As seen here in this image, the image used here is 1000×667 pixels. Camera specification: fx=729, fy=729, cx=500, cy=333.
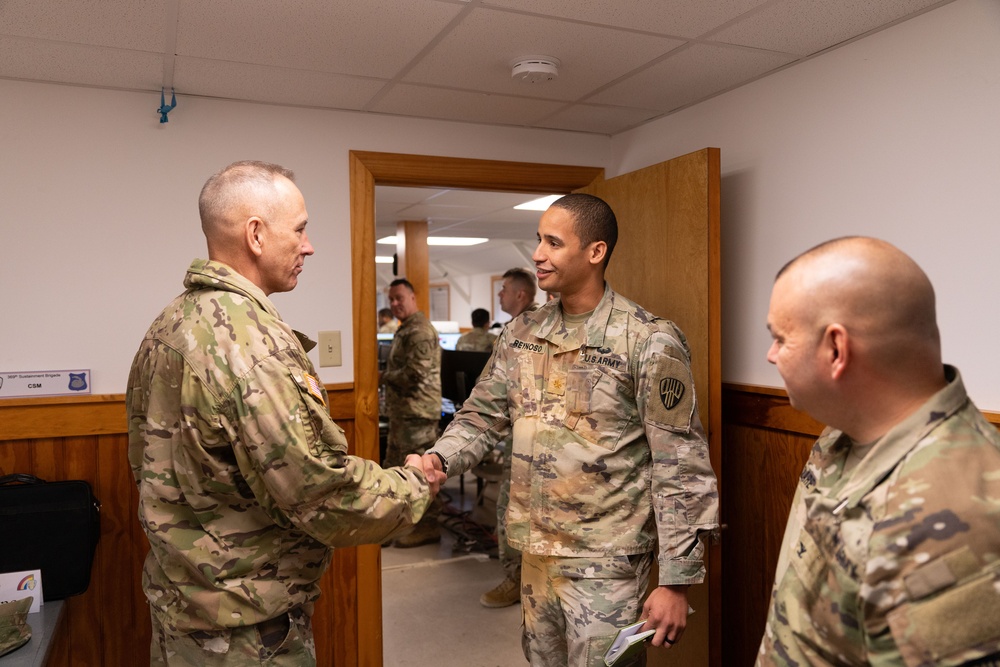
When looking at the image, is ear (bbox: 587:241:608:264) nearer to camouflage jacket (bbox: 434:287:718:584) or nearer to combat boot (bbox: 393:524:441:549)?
camouflage jacket (bbox: 434:287:718:584)

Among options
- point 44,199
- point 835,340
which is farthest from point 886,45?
point 44,199

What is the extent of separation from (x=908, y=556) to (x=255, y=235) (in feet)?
4.16

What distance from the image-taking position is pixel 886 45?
6.64 feet

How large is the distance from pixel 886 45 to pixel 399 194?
3523mm

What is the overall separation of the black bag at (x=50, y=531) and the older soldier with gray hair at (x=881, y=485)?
6.65ft

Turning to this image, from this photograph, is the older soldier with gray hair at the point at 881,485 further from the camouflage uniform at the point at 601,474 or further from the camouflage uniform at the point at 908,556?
the camouflage uniform at the point at 601,474

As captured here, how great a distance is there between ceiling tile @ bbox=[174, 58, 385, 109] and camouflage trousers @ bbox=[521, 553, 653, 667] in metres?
1.63

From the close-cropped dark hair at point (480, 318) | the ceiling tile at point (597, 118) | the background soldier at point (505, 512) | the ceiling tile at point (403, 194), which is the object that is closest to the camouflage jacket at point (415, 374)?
the background soldier at point (505, 512)

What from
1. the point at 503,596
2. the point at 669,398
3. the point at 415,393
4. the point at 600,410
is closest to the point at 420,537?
the point at 415,393

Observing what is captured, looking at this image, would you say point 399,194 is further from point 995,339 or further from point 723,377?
point 995,339

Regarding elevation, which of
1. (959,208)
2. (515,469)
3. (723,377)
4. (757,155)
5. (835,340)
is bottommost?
(515,469)

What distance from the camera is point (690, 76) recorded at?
2.38m

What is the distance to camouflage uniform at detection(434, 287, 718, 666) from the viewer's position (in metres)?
1.76

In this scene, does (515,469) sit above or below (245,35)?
below
